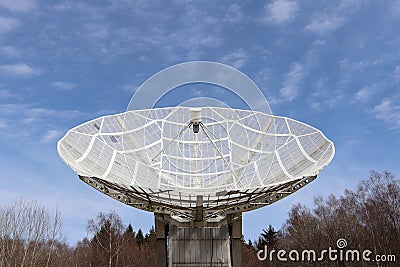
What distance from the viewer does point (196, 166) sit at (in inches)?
1047

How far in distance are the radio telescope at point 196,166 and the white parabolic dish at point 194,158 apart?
0.16ft

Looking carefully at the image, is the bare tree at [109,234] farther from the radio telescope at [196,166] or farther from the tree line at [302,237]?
the radio telescope at [196,166]

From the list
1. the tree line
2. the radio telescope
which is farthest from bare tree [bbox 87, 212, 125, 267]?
the radio telescope

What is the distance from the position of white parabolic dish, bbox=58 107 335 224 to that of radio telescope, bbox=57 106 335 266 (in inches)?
1.9

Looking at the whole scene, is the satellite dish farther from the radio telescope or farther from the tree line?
the tree line

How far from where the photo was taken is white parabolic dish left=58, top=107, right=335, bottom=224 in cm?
2119

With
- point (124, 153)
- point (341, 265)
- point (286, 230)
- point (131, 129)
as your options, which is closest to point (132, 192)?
point (124, 153)

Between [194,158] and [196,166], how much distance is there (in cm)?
44

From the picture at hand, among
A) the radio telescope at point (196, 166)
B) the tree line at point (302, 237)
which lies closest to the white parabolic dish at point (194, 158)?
the radio telescope at point (196, 166)

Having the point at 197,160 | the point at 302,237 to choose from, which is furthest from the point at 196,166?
the point at 302,237

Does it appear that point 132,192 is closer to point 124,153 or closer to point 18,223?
point 124,153

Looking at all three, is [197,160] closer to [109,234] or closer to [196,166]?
[196,166]

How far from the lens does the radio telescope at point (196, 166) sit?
21422 mm

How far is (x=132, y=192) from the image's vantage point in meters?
20.6
